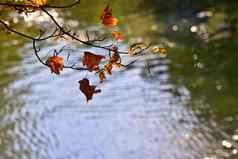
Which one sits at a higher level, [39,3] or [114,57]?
[39,3]

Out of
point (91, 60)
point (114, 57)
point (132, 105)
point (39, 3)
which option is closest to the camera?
point (39, 3)

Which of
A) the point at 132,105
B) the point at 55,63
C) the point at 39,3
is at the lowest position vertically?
the point at 132,105

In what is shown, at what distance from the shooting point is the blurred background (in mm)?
6277

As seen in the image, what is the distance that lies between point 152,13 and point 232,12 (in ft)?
4.76

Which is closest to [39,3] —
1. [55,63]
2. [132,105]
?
[55,63]

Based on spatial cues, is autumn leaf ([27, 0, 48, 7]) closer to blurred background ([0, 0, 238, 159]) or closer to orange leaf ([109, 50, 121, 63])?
orange leaf ([109, 50, 121, 63])

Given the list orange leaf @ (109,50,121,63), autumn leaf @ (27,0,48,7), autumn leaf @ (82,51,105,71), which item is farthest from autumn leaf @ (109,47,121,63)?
autumn leaf @ (27,0,48,7)

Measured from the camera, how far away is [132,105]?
7.24 metres

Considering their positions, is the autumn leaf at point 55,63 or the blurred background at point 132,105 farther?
the blurred background at point 132,105

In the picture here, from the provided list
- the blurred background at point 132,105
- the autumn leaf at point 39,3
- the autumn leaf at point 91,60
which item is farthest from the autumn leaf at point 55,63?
the blurred background at point 132,105

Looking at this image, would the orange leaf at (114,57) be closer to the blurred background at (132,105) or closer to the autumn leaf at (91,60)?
the autumn leaf at (91,60)

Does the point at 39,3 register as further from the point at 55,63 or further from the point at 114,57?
the point at 114,57

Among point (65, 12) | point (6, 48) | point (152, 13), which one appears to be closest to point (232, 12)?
point (152, 13)

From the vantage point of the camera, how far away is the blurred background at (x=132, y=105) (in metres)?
6.28
